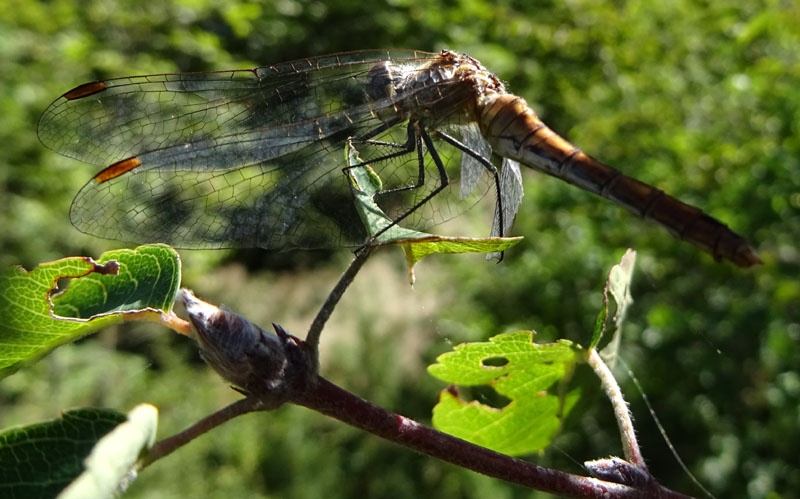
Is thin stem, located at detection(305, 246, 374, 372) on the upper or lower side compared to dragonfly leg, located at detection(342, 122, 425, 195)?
lower

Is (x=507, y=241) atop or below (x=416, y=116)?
below

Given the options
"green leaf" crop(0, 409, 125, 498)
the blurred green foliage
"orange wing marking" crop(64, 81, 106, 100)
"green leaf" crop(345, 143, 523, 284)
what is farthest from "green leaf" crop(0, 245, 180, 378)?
the blurred green foliage

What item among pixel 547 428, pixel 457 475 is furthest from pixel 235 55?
pixel 547 428

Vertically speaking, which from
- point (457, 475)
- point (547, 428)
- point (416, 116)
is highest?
point (416, 116)

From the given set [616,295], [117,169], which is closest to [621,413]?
[616,295]

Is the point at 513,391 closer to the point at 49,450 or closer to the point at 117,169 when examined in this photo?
the point at 49,450

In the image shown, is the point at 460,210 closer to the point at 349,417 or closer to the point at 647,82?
the point at 349,417

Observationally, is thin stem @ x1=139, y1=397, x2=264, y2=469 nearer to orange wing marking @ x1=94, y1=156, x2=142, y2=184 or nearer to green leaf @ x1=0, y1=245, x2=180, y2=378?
green leaf @ x1=0, y1=245, x2=180, y2=378

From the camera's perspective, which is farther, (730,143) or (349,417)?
(730,143)
